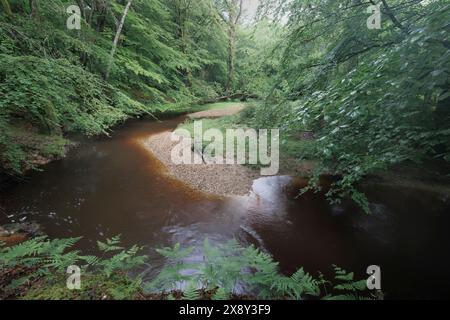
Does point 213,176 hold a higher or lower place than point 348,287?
higher

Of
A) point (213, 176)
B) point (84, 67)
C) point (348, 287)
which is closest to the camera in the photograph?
point (348, 287)

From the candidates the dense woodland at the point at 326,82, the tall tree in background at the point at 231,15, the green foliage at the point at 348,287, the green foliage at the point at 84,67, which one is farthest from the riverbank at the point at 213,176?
the tall tree in background at the point at 231,15

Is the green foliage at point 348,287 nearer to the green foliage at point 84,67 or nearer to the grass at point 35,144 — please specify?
the green foliage at point 84,67

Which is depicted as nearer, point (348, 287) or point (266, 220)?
point (348, 287)

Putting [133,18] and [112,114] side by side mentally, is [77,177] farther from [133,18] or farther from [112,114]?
[133,18]

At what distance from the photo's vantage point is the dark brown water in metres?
5.23

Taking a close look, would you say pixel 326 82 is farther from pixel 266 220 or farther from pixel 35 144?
pixel 35 144

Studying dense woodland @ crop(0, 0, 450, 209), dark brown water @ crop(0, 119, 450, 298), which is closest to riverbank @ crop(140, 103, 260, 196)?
dark brown water @ crop(0, 119, 450, 298)

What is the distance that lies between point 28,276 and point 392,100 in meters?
4.16

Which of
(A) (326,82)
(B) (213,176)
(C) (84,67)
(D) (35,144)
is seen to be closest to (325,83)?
(A) (326,82)

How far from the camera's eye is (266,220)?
675cm

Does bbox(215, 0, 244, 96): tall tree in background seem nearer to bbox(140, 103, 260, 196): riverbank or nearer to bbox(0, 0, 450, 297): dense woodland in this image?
bbox(0, 0, 450, 297): dense woodland

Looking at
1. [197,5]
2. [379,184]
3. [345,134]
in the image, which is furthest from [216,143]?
[197,5]

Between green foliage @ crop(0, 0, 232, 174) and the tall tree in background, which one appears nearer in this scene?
green foliage @ crop(0, 0, 232, 174)
